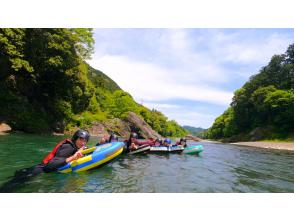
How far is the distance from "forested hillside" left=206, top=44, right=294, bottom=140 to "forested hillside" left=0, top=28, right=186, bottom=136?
42123 mm

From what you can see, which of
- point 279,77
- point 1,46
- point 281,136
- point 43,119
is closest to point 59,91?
point 43,119

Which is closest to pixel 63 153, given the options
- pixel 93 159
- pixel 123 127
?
pixel 93 159

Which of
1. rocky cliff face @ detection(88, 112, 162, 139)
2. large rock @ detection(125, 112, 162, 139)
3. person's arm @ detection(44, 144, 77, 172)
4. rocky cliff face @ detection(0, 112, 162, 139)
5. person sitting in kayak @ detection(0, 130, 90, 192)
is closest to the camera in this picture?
person sitting in kayak @ detection(0, 130, 90, 192)

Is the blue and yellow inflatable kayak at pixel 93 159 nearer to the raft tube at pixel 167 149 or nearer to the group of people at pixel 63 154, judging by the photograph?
the group of people at pixel 63 154

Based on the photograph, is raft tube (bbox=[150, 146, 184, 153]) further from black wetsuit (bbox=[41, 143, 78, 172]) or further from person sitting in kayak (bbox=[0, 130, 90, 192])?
black wetsuit (bbox=[41, 143, 78, 172])

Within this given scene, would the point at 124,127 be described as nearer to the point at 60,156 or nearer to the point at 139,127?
the point at 139,127

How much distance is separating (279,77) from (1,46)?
6193 cm

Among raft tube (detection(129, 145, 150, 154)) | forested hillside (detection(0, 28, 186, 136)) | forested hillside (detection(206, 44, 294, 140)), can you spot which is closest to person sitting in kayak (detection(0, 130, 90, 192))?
raft tube (detection(129, 145, 150, 154))

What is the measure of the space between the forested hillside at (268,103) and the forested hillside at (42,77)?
42.1 m

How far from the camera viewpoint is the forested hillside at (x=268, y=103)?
53250mm

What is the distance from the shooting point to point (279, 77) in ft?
204

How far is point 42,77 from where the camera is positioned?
108 feet

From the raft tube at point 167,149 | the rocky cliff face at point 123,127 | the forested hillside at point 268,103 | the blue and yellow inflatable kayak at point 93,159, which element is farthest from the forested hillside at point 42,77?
the forested hillside at point 268,103

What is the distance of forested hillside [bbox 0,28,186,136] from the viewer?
25.7 metres
